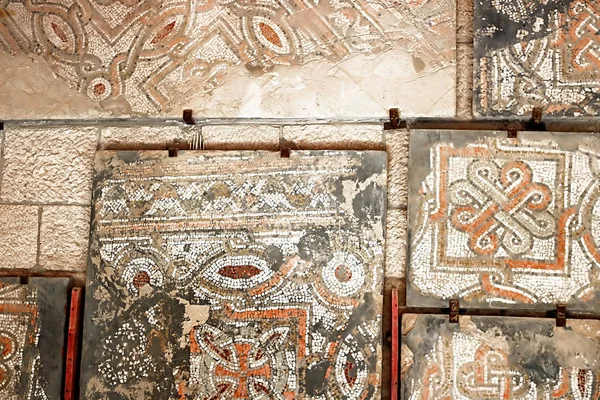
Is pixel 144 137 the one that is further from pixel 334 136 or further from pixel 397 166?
pixel 397 166

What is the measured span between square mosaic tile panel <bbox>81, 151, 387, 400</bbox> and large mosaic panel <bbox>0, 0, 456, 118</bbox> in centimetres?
23

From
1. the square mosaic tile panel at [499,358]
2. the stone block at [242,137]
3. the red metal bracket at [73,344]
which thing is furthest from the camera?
the stone block at [242,137]

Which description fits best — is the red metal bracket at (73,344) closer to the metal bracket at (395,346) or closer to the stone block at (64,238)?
the stone block at (64,238)

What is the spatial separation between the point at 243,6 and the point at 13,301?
140 cm

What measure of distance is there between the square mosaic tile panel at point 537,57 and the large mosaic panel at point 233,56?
126mm

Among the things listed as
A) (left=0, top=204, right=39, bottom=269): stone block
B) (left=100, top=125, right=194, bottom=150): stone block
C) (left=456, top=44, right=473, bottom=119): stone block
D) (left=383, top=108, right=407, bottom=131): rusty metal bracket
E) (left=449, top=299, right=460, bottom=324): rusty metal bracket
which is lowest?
(left=449, top=299, right=460, bottom=324): rusty metal bracket

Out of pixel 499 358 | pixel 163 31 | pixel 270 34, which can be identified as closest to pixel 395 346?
pixel 499 358

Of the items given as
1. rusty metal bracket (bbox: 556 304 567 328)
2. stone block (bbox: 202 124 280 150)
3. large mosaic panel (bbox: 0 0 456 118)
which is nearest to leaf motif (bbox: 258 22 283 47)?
large mosaic panel (bbox: 0 0 456 118)

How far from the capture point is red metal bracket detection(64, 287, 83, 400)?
75.4 inches

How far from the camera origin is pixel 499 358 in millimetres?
1844

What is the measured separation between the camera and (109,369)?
1.91 meters

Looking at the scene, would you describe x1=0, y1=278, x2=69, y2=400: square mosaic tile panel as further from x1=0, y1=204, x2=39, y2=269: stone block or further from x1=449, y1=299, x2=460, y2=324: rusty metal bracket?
x1=449, y1=299, x2=460, y2=324: rusty metal bracket

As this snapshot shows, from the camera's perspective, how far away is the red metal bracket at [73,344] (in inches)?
75.4

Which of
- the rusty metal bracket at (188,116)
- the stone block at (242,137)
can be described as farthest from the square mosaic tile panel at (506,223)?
the rusty metal bracket at (188,116)
